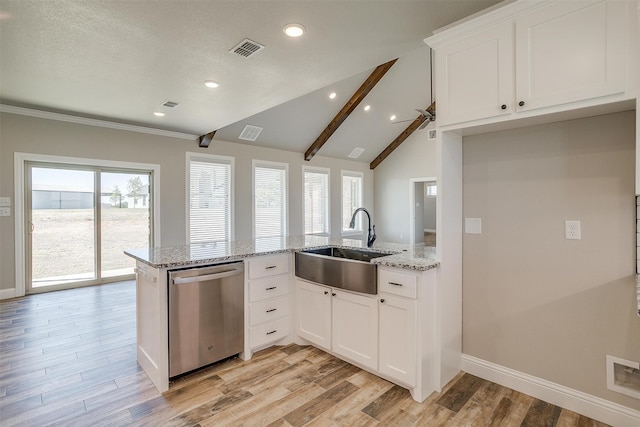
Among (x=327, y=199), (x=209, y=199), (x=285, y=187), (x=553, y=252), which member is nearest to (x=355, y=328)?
(x=553, y=252)

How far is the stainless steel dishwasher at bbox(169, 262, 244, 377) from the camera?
2.23m

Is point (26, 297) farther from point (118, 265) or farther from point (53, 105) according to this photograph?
point (53, 105)

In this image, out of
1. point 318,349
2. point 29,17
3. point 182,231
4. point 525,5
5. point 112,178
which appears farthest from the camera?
point 182,231

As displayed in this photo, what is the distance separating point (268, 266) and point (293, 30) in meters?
1.90

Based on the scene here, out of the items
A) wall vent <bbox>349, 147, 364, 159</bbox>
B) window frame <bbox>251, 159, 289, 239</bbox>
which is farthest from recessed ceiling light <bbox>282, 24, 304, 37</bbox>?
wall vent <bbox>349, 147, 364, 159</bbox>

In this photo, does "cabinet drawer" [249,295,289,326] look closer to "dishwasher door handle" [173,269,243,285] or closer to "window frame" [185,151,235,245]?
"dishwasher door handle" [173,269,243,285]

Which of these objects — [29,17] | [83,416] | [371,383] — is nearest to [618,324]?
[371,383]

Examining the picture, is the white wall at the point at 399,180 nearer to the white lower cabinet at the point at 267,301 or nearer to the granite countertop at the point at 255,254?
the granite countertop at the point at 255,254

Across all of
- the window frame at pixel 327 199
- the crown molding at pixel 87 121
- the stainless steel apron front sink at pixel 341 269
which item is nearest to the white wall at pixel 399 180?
the window frame at pixel 327 199

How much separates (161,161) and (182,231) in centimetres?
128

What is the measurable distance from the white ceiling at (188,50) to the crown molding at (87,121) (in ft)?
0.63

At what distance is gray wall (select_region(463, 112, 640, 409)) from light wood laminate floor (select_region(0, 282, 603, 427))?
328 mm

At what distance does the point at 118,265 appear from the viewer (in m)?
5.28

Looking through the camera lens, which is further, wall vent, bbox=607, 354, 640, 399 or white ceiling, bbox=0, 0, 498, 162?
white ceiling, bbox=0, 0, 498, 162
